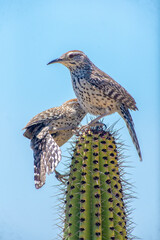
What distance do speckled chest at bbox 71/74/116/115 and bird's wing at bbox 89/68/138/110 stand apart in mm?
47

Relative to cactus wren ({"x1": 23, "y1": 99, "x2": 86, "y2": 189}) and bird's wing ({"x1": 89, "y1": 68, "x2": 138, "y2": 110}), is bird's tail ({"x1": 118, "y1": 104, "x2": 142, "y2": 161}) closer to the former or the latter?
bird's wing ({"x1": 89, "y1": 68, "x2": 138, "y2": 110})

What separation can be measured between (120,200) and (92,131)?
1.77ft

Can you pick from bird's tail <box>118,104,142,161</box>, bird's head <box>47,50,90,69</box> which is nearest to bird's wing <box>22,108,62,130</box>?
bird's head <box>47,50,90,69</box>

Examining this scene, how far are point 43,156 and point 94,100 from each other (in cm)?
90

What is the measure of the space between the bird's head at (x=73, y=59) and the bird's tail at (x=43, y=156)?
923 millimetres

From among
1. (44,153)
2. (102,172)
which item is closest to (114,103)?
(44,153)

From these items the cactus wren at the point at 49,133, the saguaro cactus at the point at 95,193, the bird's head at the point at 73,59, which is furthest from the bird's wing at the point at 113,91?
the saguaro cactus at the point at 95,193

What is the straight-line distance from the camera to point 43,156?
3477 millimetres

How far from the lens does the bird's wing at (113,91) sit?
4.02m

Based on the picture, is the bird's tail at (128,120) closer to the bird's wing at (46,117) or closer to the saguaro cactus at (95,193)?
the bird's wing at (46,117)

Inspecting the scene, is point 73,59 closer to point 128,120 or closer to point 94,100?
point 94,100

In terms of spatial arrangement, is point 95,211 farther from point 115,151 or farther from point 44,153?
point 44,153

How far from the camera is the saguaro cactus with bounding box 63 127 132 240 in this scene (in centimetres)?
234

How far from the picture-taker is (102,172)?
251 centimetres
